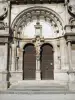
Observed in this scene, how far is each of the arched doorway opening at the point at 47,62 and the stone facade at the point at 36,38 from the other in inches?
13.5

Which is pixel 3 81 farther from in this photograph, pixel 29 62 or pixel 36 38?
pixel 36 38

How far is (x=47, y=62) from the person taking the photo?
14133 mm

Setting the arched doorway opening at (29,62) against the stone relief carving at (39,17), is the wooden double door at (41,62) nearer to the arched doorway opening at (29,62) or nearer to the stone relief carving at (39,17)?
the arched doorway opening at (29,62)

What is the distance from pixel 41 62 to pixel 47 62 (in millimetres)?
428

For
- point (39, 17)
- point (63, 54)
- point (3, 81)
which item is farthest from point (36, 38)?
point (3, 81)

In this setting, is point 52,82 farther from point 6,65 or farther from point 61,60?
point 6,65

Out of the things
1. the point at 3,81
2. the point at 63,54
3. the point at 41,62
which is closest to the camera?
the point at 3,81

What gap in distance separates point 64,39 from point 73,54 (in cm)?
122

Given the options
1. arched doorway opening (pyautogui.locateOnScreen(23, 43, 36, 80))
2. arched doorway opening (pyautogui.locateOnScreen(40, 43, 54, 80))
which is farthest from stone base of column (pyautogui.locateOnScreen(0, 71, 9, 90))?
arched doorway opening (pyautogui.locateOnScreen(40, 43, 54, 80))

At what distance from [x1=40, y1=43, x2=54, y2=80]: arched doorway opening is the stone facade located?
0.34m

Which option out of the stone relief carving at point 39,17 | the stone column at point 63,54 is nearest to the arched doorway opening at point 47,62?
the stone column at point 63,54

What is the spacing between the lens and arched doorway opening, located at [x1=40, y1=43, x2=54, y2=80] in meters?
13.9

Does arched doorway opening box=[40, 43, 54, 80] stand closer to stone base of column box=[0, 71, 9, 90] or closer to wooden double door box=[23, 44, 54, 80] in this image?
wooden double door box=[23, 44, 54, 80]

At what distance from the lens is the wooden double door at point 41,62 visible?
45.7 feet
